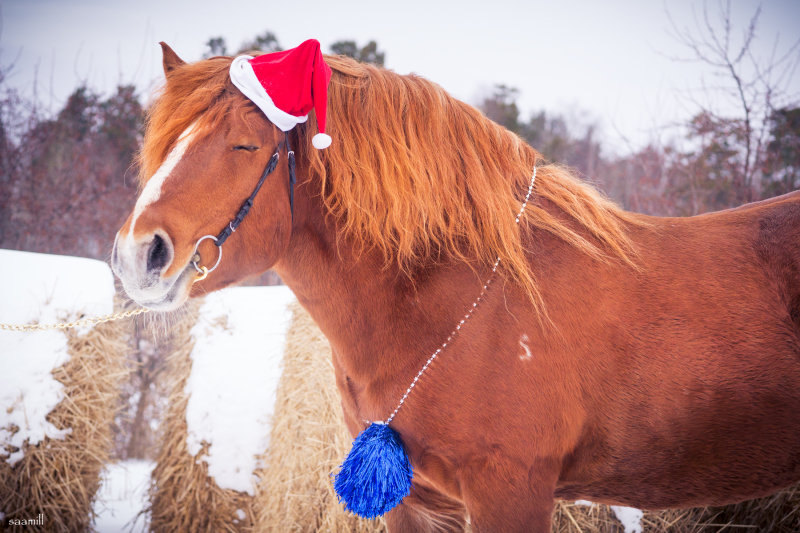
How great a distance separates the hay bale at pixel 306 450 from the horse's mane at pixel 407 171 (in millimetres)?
2682

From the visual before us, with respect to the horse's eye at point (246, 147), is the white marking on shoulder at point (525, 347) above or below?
below

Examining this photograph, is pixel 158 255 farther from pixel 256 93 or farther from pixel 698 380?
pixel 698 380

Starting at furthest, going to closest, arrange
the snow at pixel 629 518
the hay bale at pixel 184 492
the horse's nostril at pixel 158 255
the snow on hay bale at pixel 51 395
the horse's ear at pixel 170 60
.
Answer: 1. the hay bale at pixel 184 492
2. the snow on hay bale at pixel 51 395
3. the snow at pixel 629 518
4. the horse's ear at pixel 170 60
5. the horse's nostril at pixel 158 255

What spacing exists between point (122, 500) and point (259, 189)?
6.69 metres

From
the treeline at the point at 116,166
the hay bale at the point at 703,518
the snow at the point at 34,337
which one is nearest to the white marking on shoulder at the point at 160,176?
the hay bale at the point at 703,518

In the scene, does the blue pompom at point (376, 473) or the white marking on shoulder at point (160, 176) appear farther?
the blue pompom at point (376, 473)

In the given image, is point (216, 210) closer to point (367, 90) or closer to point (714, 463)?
point (367, 90)

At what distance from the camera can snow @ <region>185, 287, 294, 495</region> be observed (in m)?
4.60

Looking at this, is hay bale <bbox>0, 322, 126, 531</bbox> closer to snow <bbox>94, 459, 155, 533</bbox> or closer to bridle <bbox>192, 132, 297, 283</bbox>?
snow <bbox>94, 459, 155, 533</bbox>

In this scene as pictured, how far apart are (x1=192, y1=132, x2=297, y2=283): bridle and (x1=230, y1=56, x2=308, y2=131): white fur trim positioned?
0.24 ft

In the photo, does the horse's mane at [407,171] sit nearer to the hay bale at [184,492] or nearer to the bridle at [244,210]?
the bridle at [244,210]

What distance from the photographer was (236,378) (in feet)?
15.9

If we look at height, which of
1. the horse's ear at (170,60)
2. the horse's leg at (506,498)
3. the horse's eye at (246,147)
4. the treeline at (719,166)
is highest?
the treeline at (719,166)

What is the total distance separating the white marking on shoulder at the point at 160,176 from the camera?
1605 mm
